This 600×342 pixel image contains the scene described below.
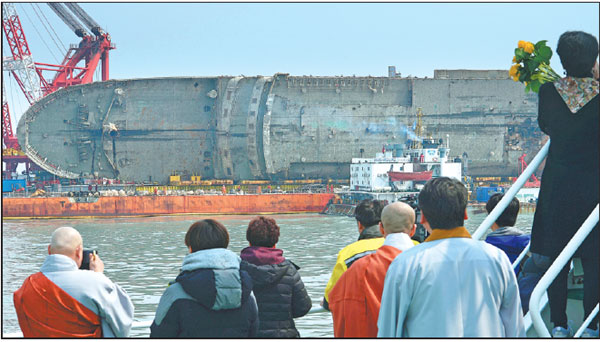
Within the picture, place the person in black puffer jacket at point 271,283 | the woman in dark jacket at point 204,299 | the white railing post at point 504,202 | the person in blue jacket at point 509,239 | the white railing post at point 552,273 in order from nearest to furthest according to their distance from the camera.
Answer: the white railing post at point 552,273, the woman in dark jacket at point 204,299, the white railing post at point 504,202, the person in black puffer jacket at point 271,283, the person in blue jacket at point 509,239

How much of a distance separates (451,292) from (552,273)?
70 cm

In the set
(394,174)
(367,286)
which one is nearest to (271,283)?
(367,286)

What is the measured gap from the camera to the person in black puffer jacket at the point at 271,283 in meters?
4.31

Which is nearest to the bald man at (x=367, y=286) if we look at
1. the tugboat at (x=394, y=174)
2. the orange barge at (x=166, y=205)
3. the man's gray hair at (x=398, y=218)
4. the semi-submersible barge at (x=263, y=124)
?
the man's gray hair at (x=398, y=218)

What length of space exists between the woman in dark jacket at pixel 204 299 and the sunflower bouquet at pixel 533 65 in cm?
185

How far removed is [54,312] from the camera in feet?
11.6

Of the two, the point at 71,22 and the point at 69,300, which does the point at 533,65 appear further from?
the point at 71,22

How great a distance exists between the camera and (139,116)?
58625 mm

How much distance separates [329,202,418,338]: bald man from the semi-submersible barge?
52.2m

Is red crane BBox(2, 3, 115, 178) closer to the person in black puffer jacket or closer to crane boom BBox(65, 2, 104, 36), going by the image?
crane boom BBox(65, 2, 104, 36)

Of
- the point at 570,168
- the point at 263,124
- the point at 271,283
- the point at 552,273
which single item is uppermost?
the point at 263,124

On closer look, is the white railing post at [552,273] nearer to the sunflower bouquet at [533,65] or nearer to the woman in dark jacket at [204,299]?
the sunflower bouquet at [533,65]

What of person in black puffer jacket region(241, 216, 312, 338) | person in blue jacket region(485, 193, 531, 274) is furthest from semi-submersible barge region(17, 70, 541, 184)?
person in black puffer jacket region(241, 216, 312, 338)

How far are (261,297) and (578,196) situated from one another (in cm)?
188
